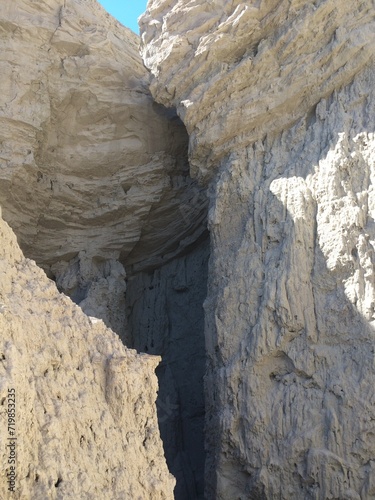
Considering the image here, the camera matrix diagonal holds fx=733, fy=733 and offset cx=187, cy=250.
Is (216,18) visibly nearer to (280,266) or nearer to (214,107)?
(214,107)

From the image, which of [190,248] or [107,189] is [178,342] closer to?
[190,248]

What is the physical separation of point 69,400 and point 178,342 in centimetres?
757

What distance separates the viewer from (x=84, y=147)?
1299 cm

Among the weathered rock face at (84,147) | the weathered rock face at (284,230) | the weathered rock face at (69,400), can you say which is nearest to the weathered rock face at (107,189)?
the weathered rock face at (84,147)

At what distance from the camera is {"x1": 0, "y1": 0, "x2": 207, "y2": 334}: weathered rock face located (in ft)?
39.6

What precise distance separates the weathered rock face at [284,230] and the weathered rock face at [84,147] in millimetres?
1344

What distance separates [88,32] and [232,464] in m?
7.51

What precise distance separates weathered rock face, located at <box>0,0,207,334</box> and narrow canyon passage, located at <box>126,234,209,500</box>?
0.69 m

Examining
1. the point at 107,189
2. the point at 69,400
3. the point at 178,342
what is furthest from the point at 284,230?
the point at 178,342

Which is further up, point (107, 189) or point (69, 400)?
point (107, 189)

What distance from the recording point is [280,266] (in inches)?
391

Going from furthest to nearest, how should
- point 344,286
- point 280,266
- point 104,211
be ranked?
point 104,211 < point 280,266 < point 344,286

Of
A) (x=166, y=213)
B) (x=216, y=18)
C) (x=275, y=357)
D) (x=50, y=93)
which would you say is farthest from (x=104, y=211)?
(x=275, y=357)

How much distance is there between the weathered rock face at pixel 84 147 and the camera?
1208 centimetres
